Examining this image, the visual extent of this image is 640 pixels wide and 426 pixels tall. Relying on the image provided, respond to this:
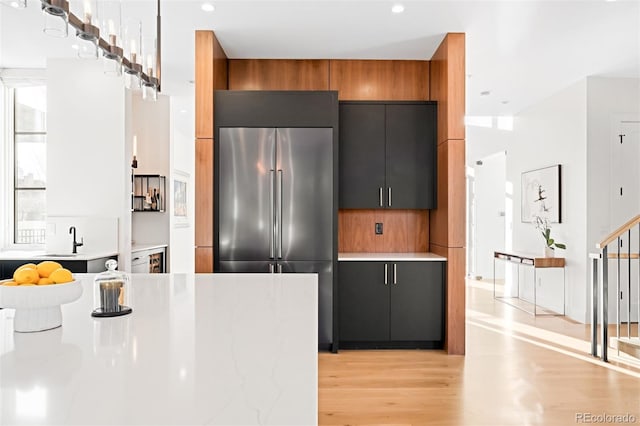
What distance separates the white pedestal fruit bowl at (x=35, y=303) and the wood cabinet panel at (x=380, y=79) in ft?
12.0

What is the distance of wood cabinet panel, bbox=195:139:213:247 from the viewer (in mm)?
3891

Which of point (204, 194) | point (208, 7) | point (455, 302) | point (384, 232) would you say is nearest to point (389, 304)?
point (455, 302)

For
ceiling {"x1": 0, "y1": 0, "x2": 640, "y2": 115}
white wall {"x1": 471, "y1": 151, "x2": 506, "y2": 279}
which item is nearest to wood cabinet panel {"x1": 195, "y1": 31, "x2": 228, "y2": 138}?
ceiling {"x1": 0, "y1": 0, "x2": 640, "y2": 115}

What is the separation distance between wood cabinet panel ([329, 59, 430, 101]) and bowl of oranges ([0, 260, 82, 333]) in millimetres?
3605

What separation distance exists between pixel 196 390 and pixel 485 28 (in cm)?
384

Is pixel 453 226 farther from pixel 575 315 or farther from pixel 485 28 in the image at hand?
pixel 575 315

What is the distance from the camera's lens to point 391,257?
4.18m

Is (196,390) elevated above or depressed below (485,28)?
below

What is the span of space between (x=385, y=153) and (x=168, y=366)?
3.60 meters

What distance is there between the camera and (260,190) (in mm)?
3953

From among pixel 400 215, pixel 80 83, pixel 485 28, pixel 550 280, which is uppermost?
pixel 485 28

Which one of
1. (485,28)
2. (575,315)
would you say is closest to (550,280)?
(575,315)

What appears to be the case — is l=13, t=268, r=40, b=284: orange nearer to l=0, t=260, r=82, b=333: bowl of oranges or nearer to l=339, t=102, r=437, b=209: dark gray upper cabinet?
l=0, t=260, r=82, b=333: bowl of oranges

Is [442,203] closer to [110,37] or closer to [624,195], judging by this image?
[624,195]
